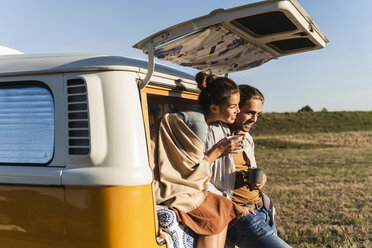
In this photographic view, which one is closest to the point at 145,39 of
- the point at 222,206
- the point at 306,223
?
the point at 222,206

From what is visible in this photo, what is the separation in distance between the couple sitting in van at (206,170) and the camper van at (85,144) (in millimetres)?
165

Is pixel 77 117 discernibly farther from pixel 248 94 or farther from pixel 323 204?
pixel 323 204

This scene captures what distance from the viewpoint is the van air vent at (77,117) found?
1938 millimetres

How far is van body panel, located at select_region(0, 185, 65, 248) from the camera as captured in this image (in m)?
1.89

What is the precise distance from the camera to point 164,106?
2951mm

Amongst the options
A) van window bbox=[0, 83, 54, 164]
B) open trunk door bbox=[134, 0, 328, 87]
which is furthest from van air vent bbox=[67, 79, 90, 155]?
open trunk door bbox=[134, 0, 328, 87]

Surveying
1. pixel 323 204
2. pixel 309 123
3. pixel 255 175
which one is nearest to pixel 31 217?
pixel 255 175

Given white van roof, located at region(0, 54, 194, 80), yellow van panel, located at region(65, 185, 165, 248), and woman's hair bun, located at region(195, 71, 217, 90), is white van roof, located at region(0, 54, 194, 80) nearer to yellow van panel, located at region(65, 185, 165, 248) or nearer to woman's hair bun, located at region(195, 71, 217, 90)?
yellow van panel, located at region(65, 185, 165, 248)

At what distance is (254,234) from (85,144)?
4.79ft

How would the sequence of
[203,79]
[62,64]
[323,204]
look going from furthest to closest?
[323,204] → [203,79] → [62,64]

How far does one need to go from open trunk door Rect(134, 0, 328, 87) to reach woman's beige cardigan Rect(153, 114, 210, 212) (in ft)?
1.70

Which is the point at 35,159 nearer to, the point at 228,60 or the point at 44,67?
the point at 44,67

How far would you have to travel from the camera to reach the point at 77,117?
6.49ft

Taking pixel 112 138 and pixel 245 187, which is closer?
pixel 112 138
